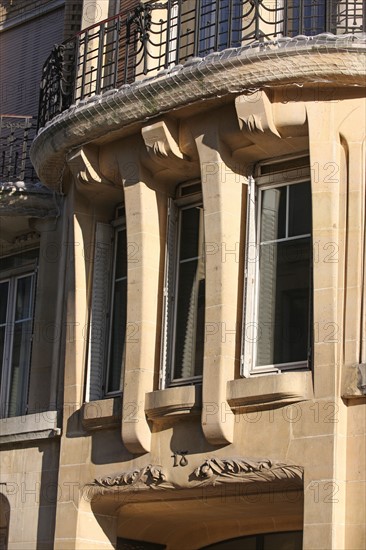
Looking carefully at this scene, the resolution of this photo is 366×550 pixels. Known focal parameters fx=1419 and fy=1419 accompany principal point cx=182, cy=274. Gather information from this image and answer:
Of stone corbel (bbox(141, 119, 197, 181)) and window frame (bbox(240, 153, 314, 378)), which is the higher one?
stone corbel (bbox(141, 119, 197, 181))

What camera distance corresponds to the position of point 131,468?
15898mm

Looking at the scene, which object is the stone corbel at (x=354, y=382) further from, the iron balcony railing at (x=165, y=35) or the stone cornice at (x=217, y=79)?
the iron balcony railing at (x=165, y=35)

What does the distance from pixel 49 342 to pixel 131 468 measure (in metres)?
2.78

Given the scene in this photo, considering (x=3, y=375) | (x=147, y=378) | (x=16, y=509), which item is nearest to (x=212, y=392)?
(x=147, y=378)

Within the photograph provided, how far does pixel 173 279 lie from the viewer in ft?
54.0

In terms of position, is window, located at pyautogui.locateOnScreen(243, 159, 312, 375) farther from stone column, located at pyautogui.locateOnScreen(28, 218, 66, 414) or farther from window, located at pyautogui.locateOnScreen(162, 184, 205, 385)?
stone column, located at pyautogui.locateOnScreen(28, 218, 66, 414)

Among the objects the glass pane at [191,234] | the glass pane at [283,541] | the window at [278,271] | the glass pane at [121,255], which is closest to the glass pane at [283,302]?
the window at [278,271]

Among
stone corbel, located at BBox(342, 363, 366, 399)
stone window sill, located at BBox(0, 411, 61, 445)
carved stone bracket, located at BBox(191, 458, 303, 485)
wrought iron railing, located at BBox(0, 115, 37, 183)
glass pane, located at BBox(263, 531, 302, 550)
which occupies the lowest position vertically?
glass pane, located at BBox(263, 531, 302, 550)

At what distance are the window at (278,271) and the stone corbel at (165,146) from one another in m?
0.87

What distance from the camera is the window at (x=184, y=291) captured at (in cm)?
1612

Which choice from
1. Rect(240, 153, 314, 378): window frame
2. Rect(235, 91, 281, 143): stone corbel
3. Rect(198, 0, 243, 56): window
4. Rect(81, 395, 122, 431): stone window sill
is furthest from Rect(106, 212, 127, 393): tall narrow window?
Rect(235, 91, 281, 143): stone corbel

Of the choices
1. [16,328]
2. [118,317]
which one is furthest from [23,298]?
[118,317]

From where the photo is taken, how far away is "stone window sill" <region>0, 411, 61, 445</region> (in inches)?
671

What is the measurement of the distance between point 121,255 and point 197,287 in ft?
4.79
